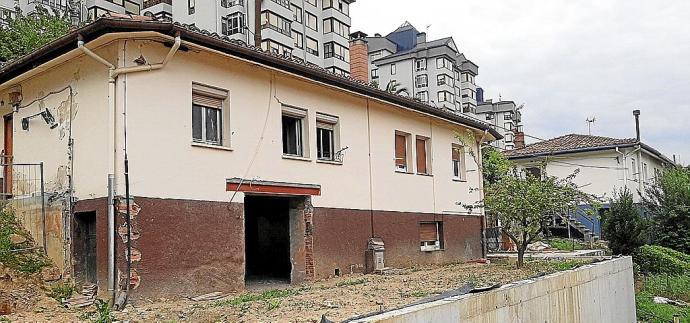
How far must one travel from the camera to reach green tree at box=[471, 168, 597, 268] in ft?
53.0

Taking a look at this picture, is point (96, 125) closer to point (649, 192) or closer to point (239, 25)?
point (649, 192)

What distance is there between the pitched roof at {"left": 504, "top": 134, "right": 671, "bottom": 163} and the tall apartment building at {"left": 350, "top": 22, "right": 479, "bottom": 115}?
32.0 m

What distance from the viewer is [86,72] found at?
1261 centimetres

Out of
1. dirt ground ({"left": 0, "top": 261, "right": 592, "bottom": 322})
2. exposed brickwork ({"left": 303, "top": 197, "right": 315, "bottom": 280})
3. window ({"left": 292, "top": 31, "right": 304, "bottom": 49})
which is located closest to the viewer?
dirt ground ({"left": 0, "top": 261, "right": 592, "bottom": 322})

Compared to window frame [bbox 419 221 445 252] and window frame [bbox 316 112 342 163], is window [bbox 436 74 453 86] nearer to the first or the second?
window frame [bbox 419 221 445 252]

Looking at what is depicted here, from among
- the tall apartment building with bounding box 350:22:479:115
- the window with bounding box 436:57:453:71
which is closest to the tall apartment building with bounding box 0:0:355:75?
the tall apartment building with bounding box 350:22:479:115

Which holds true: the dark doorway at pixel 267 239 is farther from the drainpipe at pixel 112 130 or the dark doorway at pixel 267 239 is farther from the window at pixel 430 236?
the drainpipe at pixel 112 130

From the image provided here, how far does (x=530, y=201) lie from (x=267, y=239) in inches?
281

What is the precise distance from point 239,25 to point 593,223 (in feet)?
99.4

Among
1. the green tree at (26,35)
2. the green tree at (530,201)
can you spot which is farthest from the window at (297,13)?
the green tree at (530,201)

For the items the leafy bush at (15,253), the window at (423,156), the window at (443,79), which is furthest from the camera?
the window at (443,79)

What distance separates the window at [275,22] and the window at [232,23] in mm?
1777

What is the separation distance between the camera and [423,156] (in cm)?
2067

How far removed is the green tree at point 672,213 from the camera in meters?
28.5
